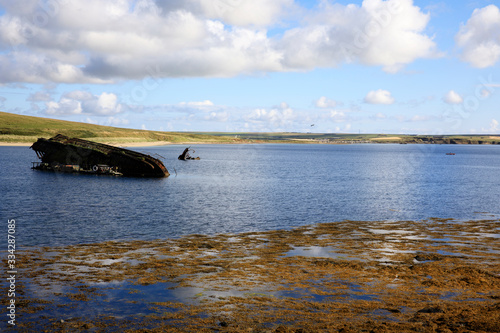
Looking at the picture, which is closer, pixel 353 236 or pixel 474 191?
pixel 353 236

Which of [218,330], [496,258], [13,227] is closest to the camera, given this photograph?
[218,330]

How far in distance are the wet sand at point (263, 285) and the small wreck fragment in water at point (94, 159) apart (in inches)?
2108

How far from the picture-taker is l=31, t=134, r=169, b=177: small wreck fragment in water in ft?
269

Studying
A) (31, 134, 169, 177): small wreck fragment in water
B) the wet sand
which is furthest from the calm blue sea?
the wet sand

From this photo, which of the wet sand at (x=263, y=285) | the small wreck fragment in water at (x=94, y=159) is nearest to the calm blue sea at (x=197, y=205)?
the small wreck fragment in water at (x=94, y=159)

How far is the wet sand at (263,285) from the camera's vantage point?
1542 cm

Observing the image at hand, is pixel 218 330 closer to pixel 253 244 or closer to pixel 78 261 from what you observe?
pixel 78 261

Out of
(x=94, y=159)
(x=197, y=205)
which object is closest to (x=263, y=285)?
(x=197, y=205)

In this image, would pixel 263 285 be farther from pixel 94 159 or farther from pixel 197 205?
pixel 94 159

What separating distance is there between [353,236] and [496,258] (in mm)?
9739

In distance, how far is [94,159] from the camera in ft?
280

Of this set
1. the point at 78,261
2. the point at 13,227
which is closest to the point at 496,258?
the point at 78,261

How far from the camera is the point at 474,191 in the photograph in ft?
220

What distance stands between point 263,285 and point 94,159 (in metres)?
73.0
